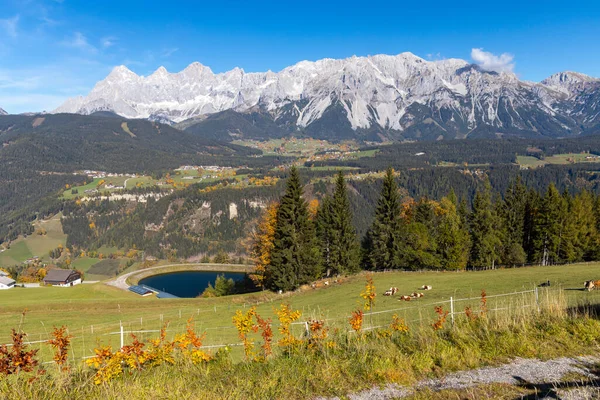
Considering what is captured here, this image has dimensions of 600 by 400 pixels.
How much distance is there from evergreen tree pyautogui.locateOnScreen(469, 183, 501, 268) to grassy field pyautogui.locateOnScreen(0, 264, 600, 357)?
16.0 m

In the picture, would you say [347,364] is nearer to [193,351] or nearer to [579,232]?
[193,351]

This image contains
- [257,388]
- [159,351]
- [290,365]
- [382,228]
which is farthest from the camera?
[382,228]

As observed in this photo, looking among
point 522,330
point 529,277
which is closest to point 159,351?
point 522,330

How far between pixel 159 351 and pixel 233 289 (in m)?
70.2

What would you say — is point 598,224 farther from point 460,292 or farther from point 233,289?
point 233,289

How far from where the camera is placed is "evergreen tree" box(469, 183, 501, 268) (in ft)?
193

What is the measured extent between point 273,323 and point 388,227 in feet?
116

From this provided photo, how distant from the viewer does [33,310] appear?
162 ft

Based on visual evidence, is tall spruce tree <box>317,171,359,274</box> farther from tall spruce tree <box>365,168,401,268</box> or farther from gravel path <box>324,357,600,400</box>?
gravel path <box>324,357,600,400</box>

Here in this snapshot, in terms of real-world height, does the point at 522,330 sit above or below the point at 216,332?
above

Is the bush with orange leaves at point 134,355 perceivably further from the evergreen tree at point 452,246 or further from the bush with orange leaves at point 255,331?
the evergreen tree at point 452,246

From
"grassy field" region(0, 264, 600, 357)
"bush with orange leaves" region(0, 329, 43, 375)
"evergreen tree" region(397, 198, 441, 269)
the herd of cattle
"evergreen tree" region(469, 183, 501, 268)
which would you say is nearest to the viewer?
"bush with orange leaves" region(0, 329, 43, 375)

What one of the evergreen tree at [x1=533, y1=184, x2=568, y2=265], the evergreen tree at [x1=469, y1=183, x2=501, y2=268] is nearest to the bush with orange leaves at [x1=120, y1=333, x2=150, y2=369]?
the evergreen tree at [x1=469, y1=183, x2=501, y2=268]

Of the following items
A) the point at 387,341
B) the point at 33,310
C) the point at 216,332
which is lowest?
the point at 33,310
